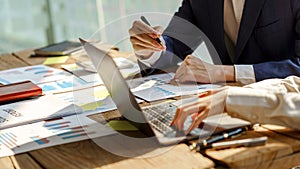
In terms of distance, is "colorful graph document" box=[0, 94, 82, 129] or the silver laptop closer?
the silver laptop

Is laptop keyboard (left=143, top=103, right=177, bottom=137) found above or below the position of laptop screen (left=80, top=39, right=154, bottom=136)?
below

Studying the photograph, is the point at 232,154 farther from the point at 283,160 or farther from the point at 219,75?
the point at 219,75

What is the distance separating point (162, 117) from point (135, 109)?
0.11m

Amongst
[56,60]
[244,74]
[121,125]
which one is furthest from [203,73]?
[56,60]

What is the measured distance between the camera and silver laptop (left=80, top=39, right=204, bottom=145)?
1393 millimetres

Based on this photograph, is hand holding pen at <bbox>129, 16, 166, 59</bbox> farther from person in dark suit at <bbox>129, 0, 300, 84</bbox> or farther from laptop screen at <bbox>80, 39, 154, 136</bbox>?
laptop screen at <bbox>80, 39, 154, 136</bbox>

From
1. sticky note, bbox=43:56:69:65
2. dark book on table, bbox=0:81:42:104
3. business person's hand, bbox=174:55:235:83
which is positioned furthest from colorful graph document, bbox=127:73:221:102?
sticky note, bbox=43:56:69:65

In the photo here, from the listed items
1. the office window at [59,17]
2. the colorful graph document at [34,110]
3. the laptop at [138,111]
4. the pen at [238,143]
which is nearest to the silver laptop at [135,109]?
the laptop at [138,111]

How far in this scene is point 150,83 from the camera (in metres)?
1.98

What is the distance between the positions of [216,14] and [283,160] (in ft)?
3.49

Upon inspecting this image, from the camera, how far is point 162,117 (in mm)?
1524

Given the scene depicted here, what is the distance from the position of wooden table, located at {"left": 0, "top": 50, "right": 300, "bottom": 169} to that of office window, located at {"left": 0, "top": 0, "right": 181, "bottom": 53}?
2815 millimetres

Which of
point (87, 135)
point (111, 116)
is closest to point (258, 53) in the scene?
point (111, 116)

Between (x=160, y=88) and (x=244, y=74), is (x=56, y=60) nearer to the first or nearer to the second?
(x=160, y=88)
